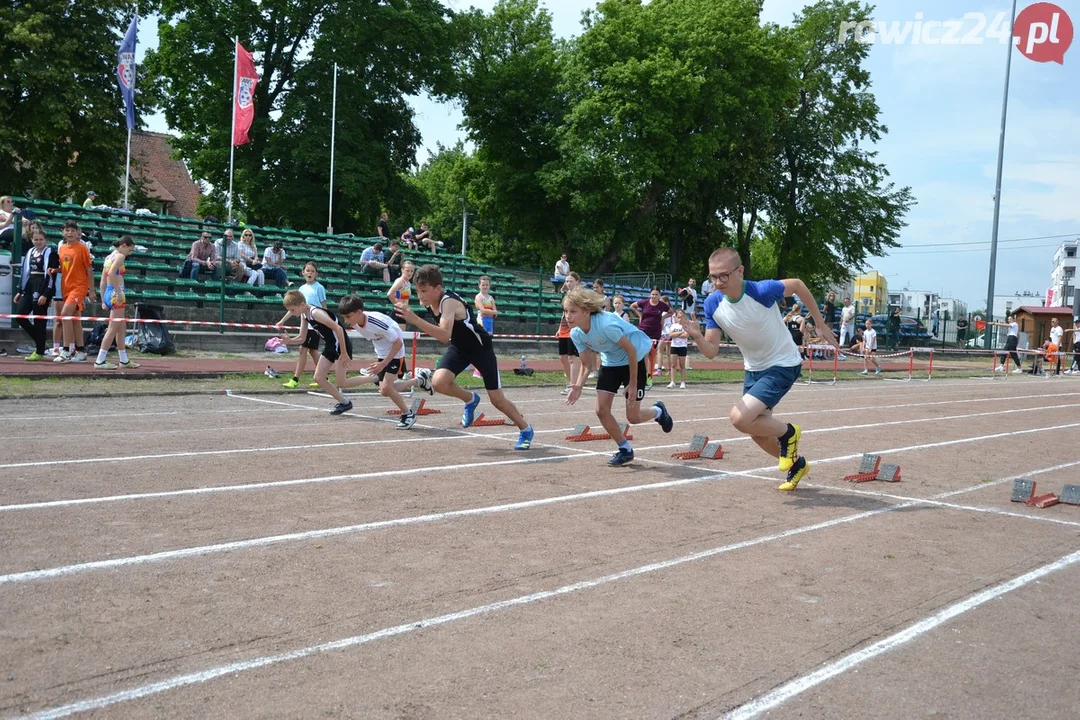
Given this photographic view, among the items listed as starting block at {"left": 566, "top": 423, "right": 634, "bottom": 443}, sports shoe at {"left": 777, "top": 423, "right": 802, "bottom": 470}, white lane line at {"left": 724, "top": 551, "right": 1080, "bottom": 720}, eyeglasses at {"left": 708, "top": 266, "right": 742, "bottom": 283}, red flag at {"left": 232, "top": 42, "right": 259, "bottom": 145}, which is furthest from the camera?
red flag at {"left": 232, "top": 42, "right": 259, "bottom": 145}

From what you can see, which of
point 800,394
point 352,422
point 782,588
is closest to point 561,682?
point 782,588

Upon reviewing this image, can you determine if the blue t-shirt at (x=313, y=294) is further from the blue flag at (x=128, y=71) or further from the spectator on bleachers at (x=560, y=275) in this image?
the blue flag at (x=128, y=71)

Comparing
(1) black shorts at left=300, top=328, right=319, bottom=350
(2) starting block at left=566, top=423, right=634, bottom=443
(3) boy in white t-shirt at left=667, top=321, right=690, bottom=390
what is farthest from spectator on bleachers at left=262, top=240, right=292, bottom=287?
(2) starting block at left=566, top=423, right=634, bottom=443

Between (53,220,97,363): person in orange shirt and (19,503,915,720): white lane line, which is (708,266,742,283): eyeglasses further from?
(53,220,97,363): person in orange shirt

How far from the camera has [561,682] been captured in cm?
404

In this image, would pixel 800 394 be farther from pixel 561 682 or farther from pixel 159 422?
pixel 561 682

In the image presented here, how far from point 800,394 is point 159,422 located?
46.5 feet

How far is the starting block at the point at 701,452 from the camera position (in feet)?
34.5

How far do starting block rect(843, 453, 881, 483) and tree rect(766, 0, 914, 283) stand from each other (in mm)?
49886

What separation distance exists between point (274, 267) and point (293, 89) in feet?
65.7

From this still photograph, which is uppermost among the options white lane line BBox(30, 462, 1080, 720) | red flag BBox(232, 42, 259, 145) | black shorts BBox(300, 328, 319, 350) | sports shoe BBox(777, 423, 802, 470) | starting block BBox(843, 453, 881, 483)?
red flag BBox(232, 42, 259, 145)

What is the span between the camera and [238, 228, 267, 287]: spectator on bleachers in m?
23.8

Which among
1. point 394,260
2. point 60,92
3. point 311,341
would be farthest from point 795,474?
point 60,92

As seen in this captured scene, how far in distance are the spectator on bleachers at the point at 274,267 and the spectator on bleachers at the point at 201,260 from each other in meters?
1.38
